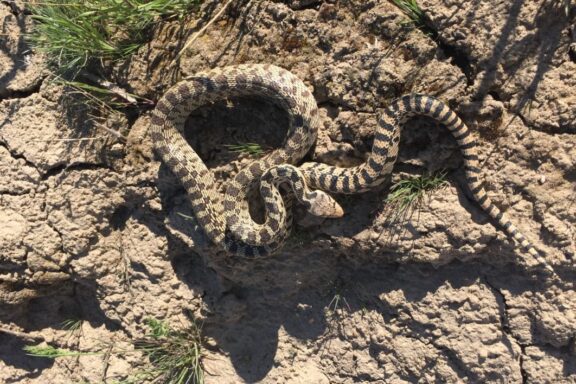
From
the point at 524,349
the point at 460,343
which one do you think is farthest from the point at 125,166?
the point at 524,349

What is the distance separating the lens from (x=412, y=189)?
Answer: 378 cm

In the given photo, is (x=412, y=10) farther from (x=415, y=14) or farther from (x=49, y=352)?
(x=49, y=352)

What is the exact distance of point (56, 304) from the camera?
483 cm

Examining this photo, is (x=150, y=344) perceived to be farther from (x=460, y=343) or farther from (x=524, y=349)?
(x=524, y=349)

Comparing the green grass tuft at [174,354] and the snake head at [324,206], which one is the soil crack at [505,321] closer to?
the snake head at [324,206]

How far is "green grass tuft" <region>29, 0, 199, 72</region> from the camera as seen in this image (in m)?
3.90

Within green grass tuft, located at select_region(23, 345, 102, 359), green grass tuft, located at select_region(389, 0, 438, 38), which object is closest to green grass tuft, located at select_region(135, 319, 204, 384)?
green grass tuft, located at select_region(23, 345, 102, 359)

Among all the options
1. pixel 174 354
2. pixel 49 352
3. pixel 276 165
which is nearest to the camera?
pixel 276 165

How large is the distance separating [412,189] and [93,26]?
3094 millimetres

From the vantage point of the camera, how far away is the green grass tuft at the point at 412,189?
3.72m

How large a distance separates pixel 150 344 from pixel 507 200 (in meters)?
3.60

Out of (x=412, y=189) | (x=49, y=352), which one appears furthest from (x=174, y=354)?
(x=412, y=189)

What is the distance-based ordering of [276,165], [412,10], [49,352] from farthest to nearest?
1. [49,352]
2. [276,165]
3. [412,10]

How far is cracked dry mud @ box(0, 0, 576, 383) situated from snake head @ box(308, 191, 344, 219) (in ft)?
0.65
